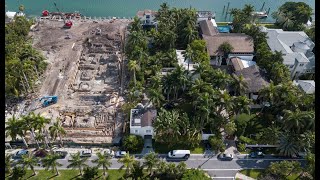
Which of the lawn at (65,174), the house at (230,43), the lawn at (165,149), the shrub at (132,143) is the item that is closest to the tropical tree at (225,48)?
the house at (230,43)

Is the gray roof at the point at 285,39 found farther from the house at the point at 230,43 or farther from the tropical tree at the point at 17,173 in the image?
the tropical tree at the point at 17,173

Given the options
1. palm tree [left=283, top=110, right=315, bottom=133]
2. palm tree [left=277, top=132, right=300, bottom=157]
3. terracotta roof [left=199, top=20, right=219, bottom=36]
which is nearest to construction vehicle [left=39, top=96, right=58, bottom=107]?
terracotta roof [left=199, top=20, right=219, bottom=36]

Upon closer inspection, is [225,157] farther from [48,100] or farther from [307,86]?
[48,100]

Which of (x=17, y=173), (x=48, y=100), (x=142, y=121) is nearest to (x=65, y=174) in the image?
(x=17, y=173)

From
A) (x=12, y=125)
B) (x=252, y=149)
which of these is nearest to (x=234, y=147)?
(x=252, y=149)

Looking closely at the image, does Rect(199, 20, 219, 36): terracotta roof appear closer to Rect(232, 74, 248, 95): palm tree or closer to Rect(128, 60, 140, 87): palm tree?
Rect(232, 74, 248, 95): palm tree

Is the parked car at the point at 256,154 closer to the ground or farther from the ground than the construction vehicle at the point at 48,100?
closer to the ground
